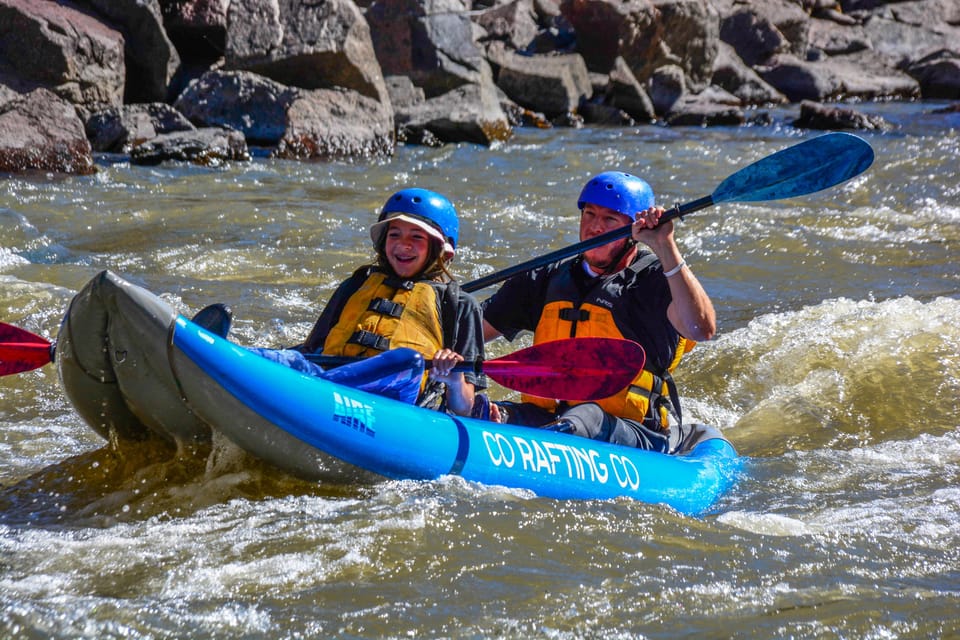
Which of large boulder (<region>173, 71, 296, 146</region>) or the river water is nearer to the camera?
the river water

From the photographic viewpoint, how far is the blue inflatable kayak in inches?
120

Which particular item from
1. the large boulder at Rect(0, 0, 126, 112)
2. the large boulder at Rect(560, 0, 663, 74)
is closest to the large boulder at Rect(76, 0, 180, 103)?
the large boulder at Rect(0, 0, 126, 112)

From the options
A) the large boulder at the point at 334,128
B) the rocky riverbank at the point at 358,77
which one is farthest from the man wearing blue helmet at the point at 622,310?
the large boulder at the point at 334,128

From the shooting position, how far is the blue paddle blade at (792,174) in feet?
14.4

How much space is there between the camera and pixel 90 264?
7301mm

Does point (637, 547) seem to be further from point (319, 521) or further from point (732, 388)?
point (732, 388)

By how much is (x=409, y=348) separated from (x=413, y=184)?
7522 millimetres

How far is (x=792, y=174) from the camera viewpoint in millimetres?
4457

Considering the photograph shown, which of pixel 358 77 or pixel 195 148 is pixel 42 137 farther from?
pixel 358 77

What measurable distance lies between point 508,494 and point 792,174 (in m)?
1.84

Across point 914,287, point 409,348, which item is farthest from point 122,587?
point 914,287

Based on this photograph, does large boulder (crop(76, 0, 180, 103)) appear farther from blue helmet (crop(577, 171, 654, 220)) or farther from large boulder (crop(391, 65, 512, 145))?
blue helmet (crop(577, 171, 654, 220))

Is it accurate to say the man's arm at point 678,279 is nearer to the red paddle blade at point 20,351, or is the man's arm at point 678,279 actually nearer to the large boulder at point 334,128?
the red paddle blade at point 20,351

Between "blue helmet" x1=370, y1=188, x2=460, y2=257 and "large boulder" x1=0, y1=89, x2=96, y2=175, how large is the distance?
23.5ft
